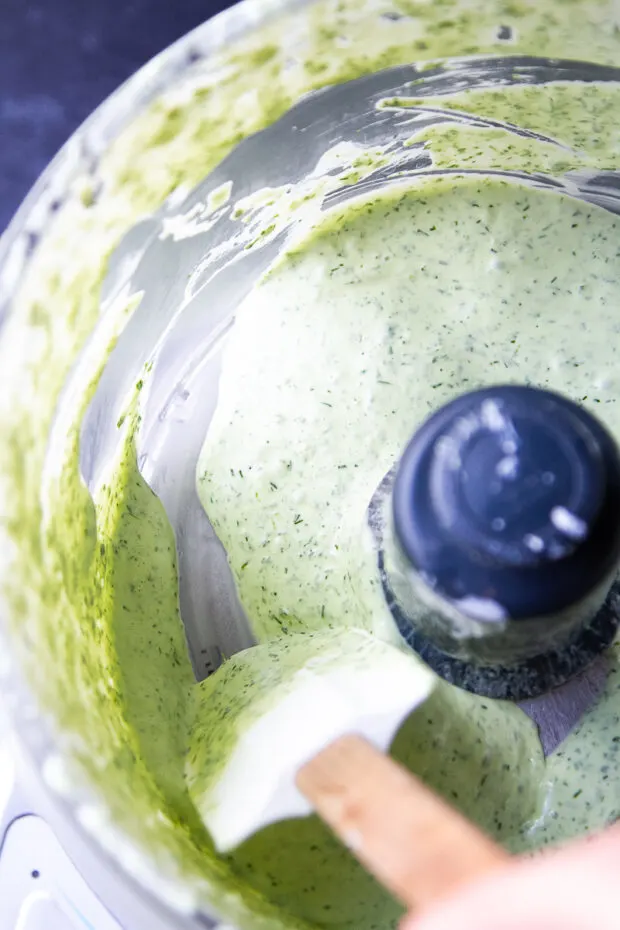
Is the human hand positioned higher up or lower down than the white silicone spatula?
lower down

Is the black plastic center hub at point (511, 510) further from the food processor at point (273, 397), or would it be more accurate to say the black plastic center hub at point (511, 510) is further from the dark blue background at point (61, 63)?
the dark blue background at point (61, 63)

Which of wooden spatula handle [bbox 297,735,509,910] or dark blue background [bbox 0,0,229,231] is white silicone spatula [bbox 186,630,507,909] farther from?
dark blue background [bbox 0,0,229,231]

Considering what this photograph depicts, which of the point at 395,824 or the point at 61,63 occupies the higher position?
the point at 61,63

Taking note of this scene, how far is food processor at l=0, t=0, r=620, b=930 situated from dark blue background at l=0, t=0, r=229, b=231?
0.24 m

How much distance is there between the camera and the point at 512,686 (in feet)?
1.90

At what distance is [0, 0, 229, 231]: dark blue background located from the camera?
74 cm

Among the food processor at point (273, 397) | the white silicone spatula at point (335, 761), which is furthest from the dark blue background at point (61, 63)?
the white silicone spatula at point (335, 761)

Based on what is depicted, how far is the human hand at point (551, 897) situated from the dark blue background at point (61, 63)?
667 millimetres

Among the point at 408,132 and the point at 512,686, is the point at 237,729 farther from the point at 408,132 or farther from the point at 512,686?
the point at 408,132

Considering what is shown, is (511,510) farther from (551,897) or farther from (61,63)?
(61,63)

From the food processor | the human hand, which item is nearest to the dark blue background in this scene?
the food processor

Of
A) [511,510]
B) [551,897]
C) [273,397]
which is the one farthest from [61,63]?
[551,897]

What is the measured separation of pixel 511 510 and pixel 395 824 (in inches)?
6.1

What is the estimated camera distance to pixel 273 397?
0.62 meters
